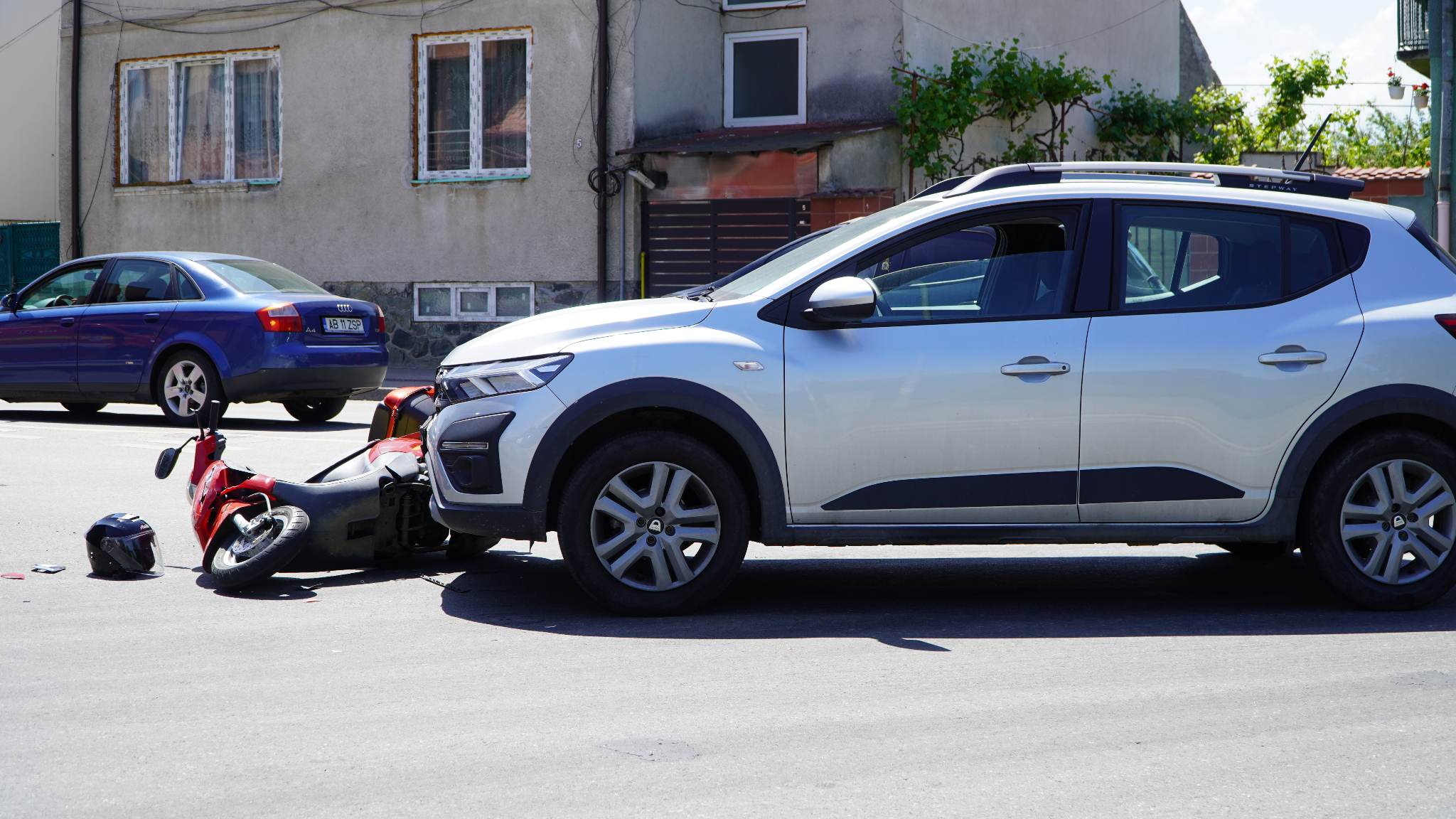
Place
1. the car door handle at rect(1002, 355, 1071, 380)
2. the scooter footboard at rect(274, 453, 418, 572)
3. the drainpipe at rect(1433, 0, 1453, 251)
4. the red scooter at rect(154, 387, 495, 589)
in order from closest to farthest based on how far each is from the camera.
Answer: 1. the car door handle at rect(1002, 355, 1071, 380)
2. the red scooter at rect(154, 387, 495, 589)
3. the scooter footboard at rect(274, 453, 418, 572)
4. the drainpipe at rect(1433, 0, 1453, 251)

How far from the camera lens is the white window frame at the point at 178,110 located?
23.0m

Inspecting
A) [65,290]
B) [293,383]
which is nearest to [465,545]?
[293,383]

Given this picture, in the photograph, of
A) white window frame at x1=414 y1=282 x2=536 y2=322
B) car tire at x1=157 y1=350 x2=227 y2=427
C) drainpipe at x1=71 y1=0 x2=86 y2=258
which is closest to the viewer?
car tire at x1=157 y1=350 x2=227 y2=427

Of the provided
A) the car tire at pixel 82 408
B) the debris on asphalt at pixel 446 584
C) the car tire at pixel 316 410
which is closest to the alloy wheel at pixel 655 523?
the debris on asphalt at pixel 446 584

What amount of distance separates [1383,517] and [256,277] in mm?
10963

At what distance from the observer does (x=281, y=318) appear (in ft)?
44.7

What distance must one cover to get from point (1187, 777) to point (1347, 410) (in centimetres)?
253

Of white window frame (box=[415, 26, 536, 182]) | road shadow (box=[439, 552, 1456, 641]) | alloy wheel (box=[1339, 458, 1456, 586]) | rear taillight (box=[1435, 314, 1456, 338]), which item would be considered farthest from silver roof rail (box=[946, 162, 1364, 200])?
white window frame (box=[415, 26, 536, 182])

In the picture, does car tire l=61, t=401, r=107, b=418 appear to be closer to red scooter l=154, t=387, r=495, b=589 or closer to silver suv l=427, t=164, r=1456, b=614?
red scooter l=154, t=387, r=495, b=589

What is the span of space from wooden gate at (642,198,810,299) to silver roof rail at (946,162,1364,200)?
518 inches

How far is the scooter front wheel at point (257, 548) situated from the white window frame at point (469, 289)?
1461cm

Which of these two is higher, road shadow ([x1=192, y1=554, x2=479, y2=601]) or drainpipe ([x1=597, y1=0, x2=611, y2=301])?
drainpipe ([x1=597, y1=0, x2=611, y2=301])

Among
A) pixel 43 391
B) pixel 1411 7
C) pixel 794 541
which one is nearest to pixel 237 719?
pixel 794 541

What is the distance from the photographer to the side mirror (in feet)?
19.2
